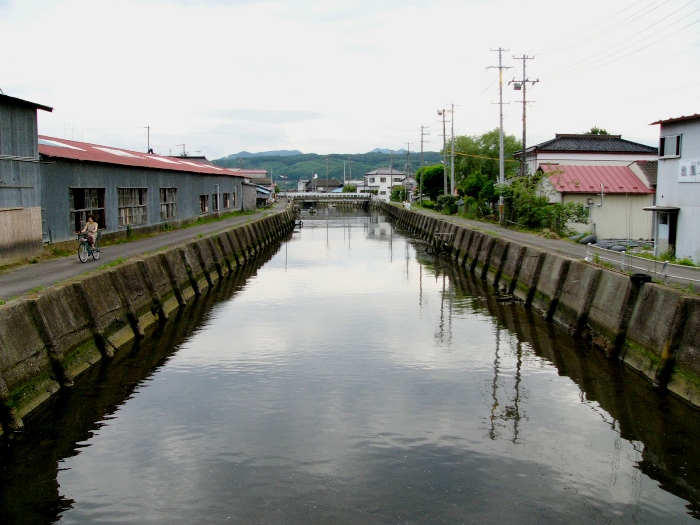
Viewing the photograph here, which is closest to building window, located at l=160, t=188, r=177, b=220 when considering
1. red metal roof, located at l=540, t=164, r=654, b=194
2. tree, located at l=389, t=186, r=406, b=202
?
red metal roof, located at l=540, t=164, r=654, b=194

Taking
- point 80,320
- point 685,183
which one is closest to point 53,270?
point 80,320

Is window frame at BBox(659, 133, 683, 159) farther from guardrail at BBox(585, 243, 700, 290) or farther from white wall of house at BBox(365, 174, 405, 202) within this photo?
white wall of house at BBox(365, 174, 405, 202)

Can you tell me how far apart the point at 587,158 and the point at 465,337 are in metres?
34.2

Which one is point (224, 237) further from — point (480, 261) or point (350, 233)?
point (350, 233)

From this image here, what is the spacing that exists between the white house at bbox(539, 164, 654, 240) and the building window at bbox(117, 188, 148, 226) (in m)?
23.1

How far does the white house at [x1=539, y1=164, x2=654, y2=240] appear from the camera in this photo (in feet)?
127

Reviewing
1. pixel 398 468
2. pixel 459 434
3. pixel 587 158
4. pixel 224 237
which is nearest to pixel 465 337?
pixel 459 434

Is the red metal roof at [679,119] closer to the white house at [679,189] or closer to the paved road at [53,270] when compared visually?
the white house at [679,189]

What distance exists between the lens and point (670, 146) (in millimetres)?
26172

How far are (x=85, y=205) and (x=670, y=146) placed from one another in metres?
24.6

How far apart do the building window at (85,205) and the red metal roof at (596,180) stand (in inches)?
998

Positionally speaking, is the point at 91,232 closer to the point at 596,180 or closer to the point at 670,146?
the point at 670,146

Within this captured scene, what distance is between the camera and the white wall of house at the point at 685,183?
2450 centimetres

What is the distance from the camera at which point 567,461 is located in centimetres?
1098
